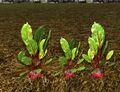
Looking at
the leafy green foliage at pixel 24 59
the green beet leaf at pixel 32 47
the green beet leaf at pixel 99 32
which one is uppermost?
the green beet leaf at pixel 99 32

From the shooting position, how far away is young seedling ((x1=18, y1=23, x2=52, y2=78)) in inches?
110

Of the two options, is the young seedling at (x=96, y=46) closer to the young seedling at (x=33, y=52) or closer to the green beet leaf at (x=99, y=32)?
the green beet leaf at (x=99, y=32)

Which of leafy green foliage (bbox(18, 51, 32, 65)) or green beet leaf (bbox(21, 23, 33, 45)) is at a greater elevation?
green beet leaf (bbox(21, 23, 33, 45))

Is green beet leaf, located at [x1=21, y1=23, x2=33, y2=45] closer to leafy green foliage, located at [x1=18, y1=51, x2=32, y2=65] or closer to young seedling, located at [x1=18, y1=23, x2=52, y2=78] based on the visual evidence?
young seedling, located at [x1=18, y1=23, x2=52, y2=78]

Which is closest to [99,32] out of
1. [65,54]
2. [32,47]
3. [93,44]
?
[93,44]

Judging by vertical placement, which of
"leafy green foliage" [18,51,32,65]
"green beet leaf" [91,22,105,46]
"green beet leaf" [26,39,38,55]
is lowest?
"leafy green foliage" [18,51,32,65]

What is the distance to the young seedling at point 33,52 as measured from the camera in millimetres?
2801

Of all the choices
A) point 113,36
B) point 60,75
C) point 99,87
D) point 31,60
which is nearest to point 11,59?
point 31,60

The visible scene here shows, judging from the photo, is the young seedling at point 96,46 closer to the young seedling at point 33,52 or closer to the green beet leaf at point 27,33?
the young seedling at point 33,52

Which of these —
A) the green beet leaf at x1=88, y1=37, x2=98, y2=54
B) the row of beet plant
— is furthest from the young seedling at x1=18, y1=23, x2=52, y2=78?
the green beet leaf at x1=88, y1=37, x2=98, y2=54

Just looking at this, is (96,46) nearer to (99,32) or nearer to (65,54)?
(99,32)

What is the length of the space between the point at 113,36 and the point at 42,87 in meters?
2.13

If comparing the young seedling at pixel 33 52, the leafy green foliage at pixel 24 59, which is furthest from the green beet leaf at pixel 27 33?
the leafy green foliage at pixel 24 59

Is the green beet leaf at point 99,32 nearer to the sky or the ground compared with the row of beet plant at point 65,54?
nearer to the sky
